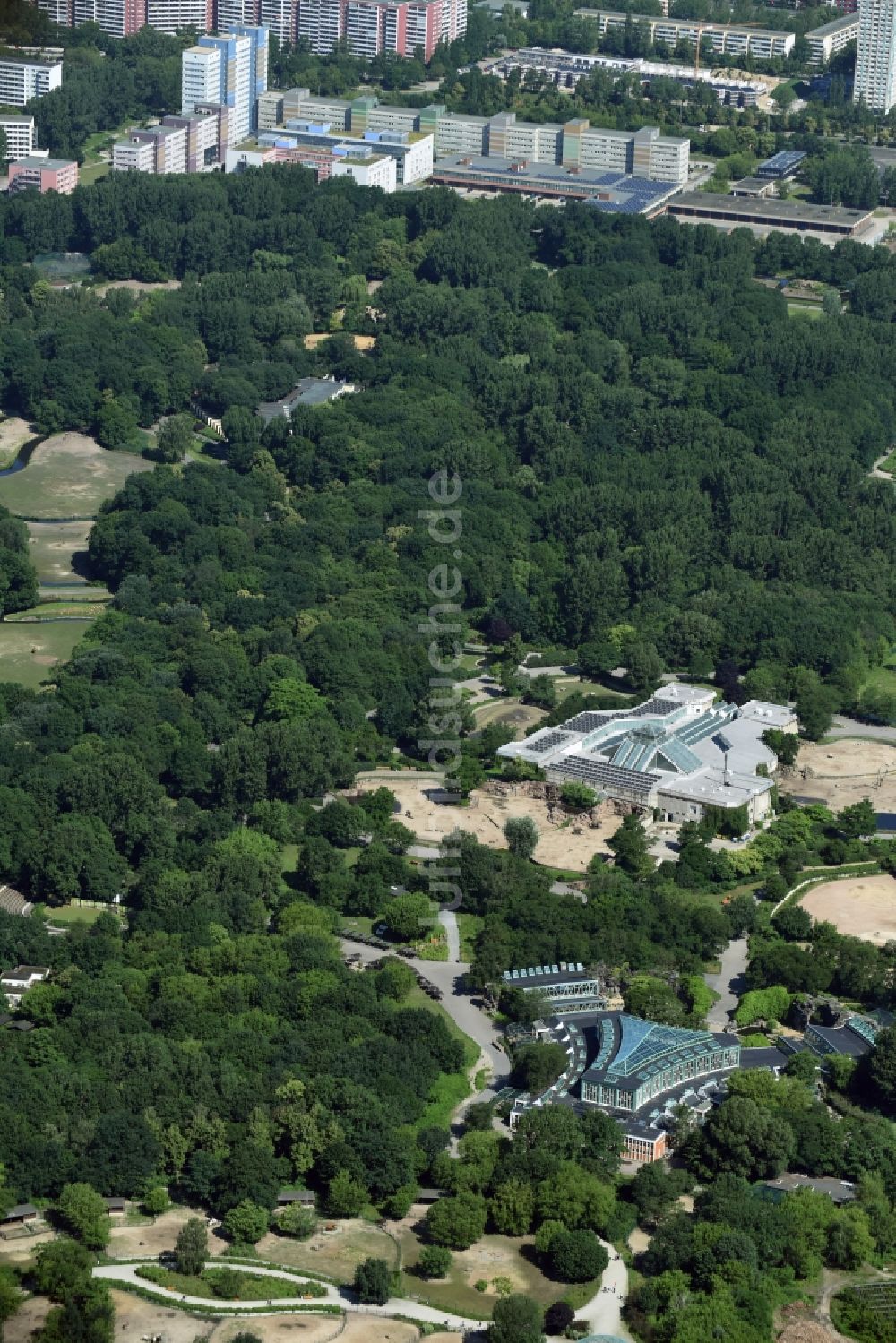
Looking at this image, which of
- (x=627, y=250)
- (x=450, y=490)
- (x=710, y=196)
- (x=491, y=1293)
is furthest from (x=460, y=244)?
(x=491, y=1293)

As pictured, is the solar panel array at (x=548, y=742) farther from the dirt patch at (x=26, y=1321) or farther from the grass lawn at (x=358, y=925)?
the dirt patch at (x=26, y=1321)

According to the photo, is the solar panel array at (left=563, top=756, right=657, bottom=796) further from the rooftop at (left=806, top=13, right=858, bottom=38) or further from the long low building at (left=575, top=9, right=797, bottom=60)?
the rooftop at (left=806, top=13, right=858, bottom=38)

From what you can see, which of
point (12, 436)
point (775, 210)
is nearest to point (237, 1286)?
point (12, 436)

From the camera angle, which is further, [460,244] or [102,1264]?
[460,244]

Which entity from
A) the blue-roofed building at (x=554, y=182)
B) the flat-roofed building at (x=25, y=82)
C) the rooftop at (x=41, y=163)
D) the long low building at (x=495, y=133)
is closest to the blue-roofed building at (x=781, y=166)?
the long low building at (x=495, y=133)

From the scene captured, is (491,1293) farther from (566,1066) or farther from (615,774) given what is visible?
(615,774)

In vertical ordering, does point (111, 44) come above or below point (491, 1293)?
above
